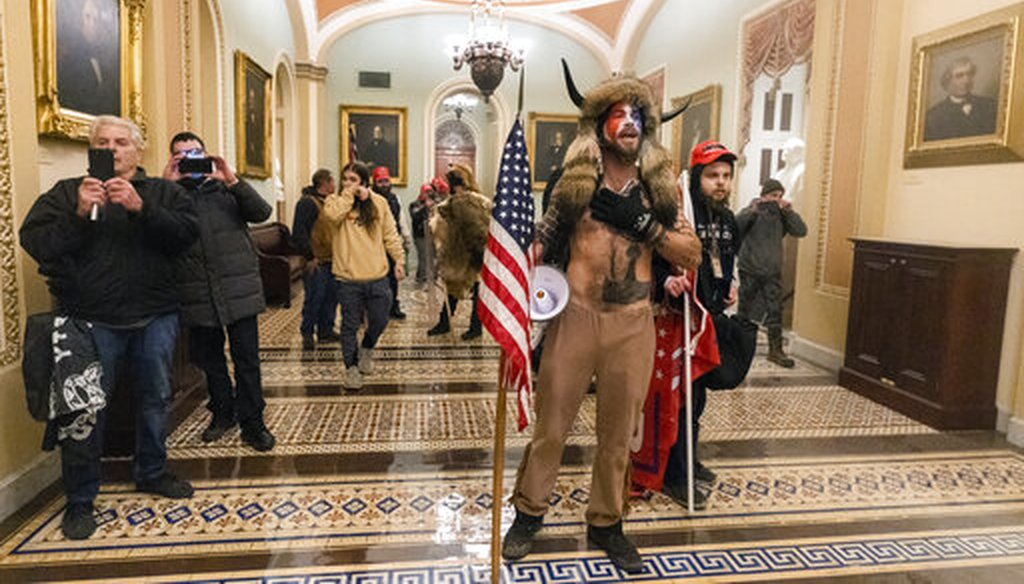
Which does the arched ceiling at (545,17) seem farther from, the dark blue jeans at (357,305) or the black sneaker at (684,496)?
the black sneaker at (684,496)

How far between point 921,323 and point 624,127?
11.0 feet

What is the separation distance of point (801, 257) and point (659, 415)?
4.04m

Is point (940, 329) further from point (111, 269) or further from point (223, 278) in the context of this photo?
point (111, 269)

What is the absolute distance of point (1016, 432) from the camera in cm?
427

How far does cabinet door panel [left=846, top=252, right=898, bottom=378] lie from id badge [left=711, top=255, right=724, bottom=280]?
2386 millimetres

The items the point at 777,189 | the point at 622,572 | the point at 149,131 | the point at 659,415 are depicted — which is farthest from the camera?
the point at 777,189

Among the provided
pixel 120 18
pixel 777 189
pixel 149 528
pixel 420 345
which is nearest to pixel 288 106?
pixel 420 345

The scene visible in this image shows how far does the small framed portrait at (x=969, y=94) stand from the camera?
14.2ft

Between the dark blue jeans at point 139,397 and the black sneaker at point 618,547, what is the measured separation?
6.77ft

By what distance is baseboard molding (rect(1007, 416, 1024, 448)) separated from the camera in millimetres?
4238

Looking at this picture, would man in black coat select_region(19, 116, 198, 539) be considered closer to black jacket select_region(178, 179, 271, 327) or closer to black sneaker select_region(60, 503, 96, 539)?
black sneaker select_region(60, 503, 96, 539)

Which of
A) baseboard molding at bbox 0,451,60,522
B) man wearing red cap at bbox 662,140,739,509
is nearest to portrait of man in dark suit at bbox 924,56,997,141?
man wearing red cap at bbox 662,140,739,509

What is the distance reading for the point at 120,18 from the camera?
4270mm

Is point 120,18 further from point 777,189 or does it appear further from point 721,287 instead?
point 777,189
